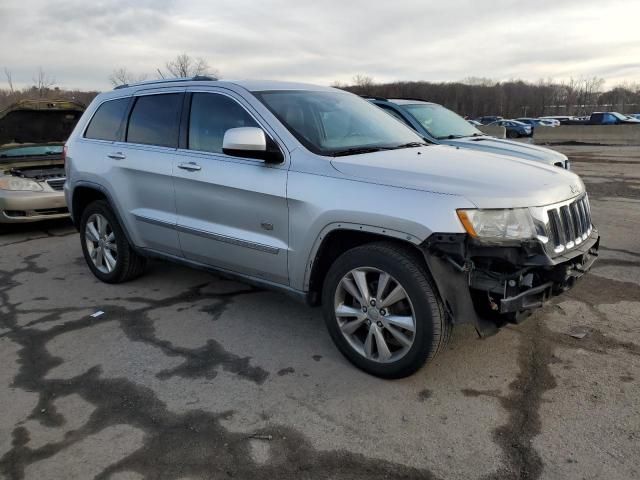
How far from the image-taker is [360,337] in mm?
3455

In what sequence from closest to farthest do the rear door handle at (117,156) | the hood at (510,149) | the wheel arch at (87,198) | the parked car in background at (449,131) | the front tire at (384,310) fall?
1. the front tire at (384,310)
2. the rear door handle at (117,156)
3. the wheel arch at (87,198)
4. the hood at (510,149)
5. the parked car in background at (449,131)

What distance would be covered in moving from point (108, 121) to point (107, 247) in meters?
1.22

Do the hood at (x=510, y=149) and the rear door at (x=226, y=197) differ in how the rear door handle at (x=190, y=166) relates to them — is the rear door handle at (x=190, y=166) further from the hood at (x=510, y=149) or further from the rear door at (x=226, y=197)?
the hood at (x=510, y=149)

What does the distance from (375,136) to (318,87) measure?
2.85 ft

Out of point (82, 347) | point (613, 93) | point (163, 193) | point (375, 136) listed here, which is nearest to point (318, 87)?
point (375, 136)

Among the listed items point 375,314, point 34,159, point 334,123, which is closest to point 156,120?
point 334,123

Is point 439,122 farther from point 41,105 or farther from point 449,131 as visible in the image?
point 41,105

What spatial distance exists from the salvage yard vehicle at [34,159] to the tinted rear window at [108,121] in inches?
106

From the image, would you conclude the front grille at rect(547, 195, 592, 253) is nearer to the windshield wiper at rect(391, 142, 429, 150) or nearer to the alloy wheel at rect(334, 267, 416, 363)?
the alloy wheel at rect(334, 267, 416, 363)

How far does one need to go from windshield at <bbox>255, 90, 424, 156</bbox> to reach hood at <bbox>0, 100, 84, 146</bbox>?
5.32 metres

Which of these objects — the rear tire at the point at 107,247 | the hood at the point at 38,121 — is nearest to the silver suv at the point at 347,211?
the rear tire at the point at 107,247

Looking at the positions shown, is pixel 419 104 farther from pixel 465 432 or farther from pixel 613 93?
pixel 613 93

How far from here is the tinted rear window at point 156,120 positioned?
4.38m

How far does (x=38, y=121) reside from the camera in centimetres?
838
